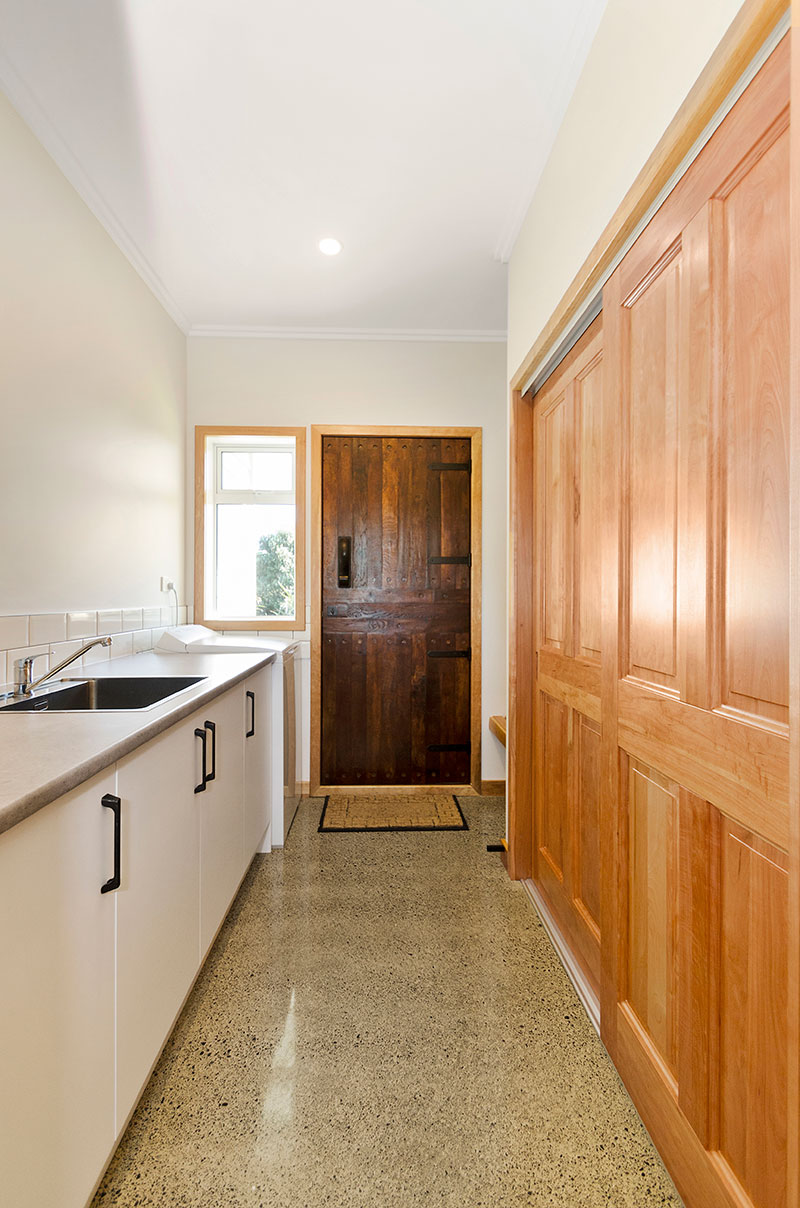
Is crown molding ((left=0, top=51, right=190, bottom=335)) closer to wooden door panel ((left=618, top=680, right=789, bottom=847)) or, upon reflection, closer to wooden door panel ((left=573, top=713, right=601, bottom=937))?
wooden door panel ((left=618, top=680, right=789, bottom=847))

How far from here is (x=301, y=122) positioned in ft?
6.70

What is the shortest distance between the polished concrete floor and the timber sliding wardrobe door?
0.17 meters

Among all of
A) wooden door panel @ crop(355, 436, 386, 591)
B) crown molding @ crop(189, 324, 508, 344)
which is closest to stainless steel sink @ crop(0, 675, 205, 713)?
wooden door panel @ crop(355, 436, 386, 591)

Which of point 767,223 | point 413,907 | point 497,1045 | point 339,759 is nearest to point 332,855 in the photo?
point 413,907

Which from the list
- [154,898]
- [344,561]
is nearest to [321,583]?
[344,561]

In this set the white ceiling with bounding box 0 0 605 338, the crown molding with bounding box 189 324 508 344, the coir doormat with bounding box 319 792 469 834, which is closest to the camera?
the white ceiling with bounding box 0 0 605 338

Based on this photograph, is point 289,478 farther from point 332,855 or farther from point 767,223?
point 767,223

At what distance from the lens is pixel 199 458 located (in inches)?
146

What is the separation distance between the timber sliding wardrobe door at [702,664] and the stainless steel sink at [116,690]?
1.34 m

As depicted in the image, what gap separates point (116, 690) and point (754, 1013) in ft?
6.36

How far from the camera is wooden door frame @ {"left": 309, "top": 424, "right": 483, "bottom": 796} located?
369cm

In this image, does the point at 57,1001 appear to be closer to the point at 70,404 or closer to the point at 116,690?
the point at 116,690

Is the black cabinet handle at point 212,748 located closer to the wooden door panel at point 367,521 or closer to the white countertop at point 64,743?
the white countertop at point 64,743

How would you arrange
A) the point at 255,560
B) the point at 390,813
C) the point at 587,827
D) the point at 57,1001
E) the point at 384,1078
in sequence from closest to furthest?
the point at 57,1001
the point at 384,1078
the point at 587,827
the point at 390,813
the point at 255,560
